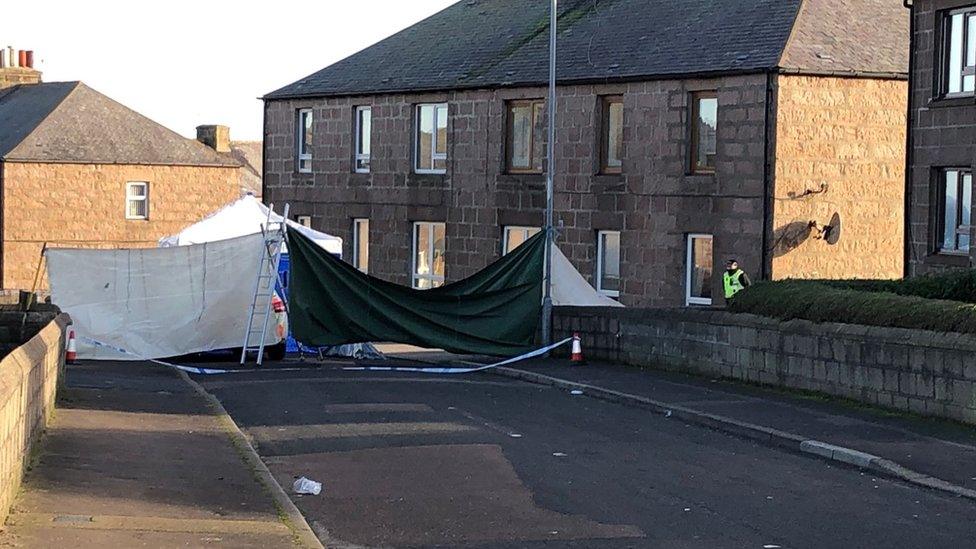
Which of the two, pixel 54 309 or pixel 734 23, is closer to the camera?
pixel 54 309

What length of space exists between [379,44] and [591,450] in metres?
27.2

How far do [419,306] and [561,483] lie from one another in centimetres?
1313

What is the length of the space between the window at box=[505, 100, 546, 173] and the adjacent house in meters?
9.01

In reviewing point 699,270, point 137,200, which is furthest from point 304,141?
point 137,200

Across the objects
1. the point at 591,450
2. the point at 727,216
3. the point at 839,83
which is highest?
the point at 839,83

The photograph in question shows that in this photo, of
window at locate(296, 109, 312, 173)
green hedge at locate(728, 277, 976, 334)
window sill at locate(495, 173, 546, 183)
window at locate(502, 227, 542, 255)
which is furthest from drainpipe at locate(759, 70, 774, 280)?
window at locate(296, 109, 312, 173)

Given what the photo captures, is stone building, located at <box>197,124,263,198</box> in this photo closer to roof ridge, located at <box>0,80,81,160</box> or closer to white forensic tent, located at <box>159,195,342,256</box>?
roof ridge, located at <box>0,80,81,160</box>

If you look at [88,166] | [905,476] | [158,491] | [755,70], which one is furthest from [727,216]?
[88,166]

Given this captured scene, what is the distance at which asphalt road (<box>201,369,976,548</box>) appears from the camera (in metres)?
9.79

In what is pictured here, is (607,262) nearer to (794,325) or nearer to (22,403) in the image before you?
(794,325)

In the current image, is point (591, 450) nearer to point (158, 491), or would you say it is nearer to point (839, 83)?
point (158, 491)

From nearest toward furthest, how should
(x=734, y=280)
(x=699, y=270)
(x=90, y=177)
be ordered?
(x=734, y=280) → (x=699, y=270) → (x=90, y=177)

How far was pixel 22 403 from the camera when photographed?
10.2 m

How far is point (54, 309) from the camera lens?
2117 centimetres
